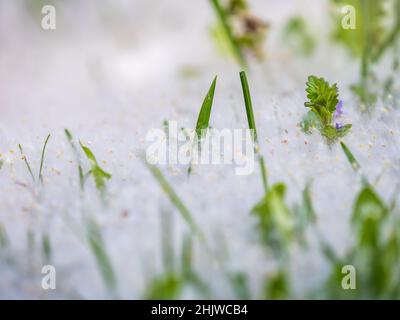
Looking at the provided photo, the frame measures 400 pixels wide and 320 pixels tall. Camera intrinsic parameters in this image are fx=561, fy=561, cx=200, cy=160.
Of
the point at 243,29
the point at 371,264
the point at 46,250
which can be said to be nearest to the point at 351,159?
the point at 371,264

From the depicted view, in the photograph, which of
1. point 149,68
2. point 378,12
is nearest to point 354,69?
point 378,12

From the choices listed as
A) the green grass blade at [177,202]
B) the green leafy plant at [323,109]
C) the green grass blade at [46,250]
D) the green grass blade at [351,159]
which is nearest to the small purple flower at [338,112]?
the green leafy plant at [323,109]

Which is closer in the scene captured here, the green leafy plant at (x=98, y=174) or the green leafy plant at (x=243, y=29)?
the green leafy plant at (x=98, y=174)

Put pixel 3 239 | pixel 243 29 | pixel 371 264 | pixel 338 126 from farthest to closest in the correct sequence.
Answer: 1. pixel 243 29
2. pixel 338 126
3. pixel 3 239
4. pixel 371 264

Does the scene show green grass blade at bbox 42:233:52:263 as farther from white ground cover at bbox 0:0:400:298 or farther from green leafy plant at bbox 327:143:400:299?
green leafy plant at bbox 327:143:400:299

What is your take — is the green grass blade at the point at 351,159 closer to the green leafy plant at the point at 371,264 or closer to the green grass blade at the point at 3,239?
the green leafy plant at the point at 371,264

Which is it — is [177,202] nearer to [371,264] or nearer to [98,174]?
[98,174]

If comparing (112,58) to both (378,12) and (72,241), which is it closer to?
(378,12)
